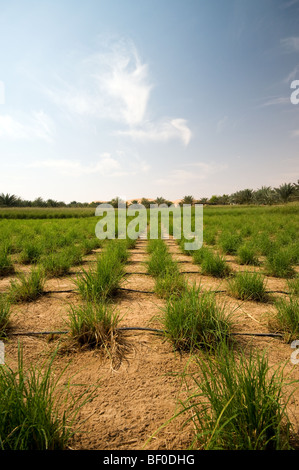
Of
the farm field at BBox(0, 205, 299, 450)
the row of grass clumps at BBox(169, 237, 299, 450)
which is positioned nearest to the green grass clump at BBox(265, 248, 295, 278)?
the farm field at BBox(0, 205, 299, 450)

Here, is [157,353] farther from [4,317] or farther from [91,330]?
[4,317]

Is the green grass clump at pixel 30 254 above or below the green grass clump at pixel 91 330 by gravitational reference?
above

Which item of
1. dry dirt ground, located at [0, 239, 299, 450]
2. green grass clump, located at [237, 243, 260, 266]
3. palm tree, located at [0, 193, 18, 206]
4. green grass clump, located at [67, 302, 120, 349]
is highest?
palm tree, located at [0, 193, 18, 206]

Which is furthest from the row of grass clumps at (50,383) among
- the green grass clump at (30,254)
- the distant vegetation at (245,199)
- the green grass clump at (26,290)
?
the distant vegetation at (245,199)

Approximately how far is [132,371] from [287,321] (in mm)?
1388

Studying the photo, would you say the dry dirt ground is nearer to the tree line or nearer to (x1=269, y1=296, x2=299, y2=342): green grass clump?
(x1=269, y1=296, x2=299, y2=342): green grass clump

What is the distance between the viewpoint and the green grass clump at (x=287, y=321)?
1804 mm

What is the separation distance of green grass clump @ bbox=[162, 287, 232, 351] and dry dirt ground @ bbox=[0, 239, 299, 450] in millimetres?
117

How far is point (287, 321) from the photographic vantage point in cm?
188

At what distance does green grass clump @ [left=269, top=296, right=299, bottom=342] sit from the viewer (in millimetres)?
1804

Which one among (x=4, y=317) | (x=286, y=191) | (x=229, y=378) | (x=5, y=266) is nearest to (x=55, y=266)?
(x=5, y=266)

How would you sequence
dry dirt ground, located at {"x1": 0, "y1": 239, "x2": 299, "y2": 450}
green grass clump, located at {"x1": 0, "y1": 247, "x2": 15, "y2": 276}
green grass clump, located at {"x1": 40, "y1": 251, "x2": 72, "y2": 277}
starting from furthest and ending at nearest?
1. green grass clump, located at {"x1": 0, "y1": 247, "x2": 15, "y2": 276}
2. green grass clump, located at {"x1": 40, "y1": 251, "x2": 72, "y2": 277}
3. dry dirt ground, located at {"x1": 0, "y1": 239, "x2": 299, "y2": 450}

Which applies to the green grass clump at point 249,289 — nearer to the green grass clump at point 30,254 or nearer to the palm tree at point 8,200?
the green grass clump at point 30,254

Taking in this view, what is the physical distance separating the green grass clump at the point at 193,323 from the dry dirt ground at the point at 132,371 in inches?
4.6
